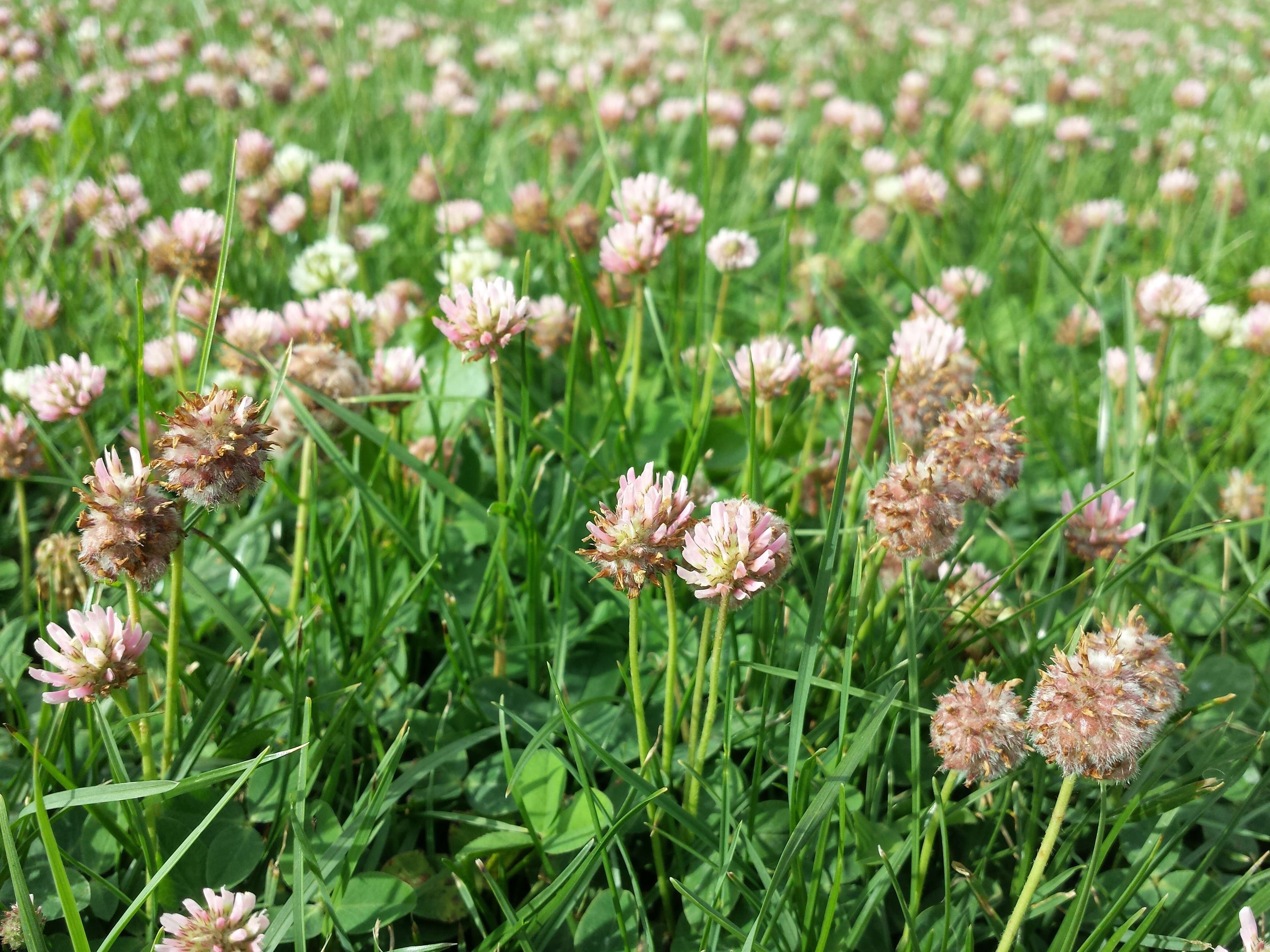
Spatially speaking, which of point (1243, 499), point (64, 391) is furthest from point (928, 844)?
point (64, 391)

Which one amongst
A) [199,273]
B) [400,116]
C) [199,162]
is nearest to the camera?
[199,273]

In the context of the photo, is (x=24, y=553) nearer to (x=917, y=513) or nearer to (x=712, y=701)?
(x=712, y=701)

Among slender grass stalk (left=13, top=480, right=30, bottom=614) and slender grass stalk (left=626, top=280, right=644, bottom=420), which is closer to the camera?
slender grass stalk (left=13, top=480, right=30, bottom=614)

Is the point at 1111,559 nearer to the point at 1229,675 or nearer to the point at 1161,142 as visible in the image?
the point at 1229,675

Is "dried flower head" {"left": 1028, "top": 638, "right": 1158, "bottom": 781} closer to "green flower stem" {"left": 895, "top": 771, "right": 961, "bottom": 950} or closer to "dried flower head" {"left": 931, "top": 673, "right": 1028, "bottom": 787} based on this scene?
"dried flower head" {"left": 931, "top": 673, "right": 1028, "bottom": 787}

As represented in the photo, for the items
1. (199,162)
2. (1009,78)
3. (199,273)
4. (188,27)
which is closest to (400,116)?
(199,162)

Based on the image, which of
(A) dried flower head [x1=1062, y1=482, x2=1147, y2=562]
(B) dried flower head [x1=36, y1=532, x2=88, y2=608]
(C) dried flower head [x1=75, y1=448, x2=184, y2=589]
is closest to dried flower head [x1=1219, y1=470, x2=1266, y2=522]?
(A) dried flower head [x1=1062, y1=482, x2=1147, y2=562]
